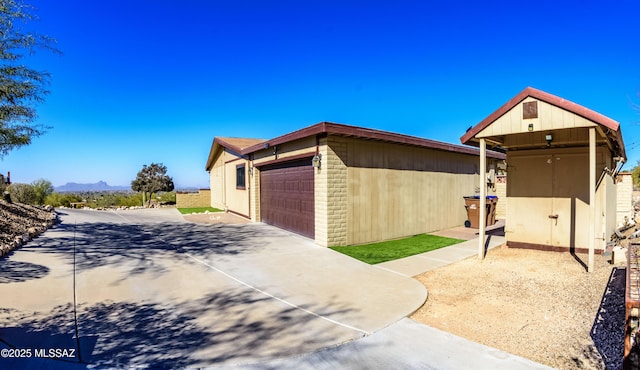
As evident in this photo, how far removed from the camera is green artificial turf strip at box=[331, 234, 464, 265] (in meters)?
7.94

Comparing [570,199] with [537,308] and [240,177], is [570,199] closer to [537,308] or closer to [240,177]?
[537,308]

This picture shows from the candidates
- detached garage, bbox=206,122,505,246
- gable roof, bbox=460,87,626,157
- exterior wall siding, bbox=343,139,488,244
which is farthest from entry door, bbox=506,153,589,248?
exterior wall siding, bbox=343,139,488,244

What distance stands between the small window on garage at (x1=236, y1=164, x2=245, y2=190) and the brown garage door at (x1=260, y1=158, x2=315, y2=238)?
2138 millimetres

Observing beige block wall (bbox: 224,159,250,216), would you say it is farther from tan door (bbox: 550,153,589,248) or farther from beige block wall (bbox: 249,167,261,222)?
tan door (bbox: 550,153,589,248)

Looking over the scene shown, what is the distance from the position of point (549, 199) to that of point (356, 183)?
479cm

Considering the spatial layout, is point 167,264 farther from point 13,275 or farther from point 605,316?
point 605,316

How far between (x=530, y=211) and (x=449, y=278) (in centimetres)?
387

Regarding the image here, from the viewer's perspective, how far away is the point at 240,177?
53.4 ft

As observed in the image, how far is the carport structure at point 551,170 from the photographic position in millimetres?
6740

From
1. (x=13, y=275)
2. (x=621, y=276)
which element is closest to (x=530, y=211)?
(x=621, y=276)

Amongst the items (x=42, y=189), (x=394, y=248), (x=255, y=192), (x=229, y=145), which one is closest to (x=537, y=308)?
(x=394, y=248)

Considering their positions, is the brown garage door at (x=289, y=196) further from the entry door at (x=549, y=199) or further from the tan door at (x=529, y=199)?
the entry door at (x=549, y=199)

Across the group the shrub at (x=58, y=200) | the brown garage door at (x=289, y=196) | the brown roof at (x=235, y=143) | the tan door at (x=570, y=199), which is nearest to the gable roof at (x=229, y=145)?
the brown roof at (x=235, y=143)

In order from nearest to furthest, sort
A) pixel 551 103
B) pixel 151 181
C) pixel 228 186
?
pixel 551 103, pixel 228 186, pixel 151 181
